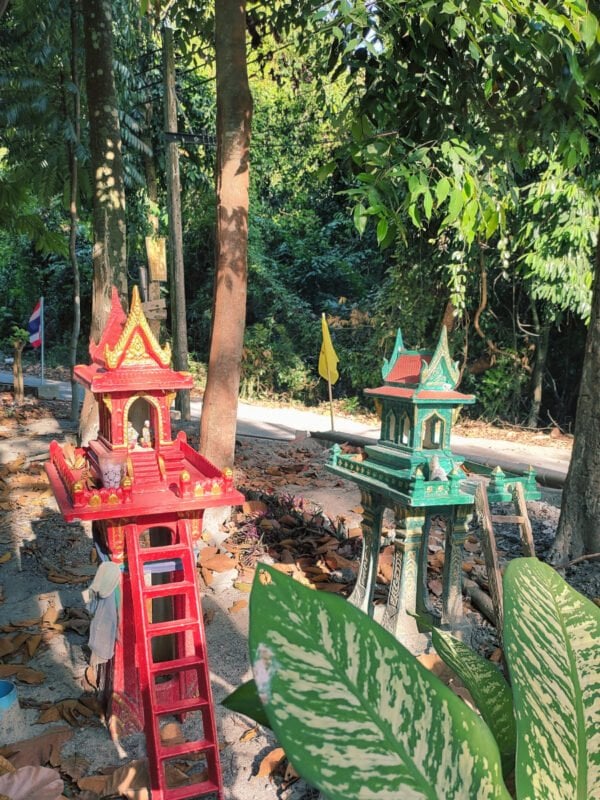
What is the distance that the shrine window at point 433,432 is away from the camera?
388 centimetres

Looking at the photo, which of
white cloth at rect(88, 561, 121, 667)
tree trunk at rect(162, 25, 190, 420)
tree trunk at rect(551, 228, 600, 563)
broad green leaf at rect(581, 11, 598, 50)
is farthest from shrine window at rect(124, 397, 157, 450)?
tree trunk at rect(162, 25, 190, 420)

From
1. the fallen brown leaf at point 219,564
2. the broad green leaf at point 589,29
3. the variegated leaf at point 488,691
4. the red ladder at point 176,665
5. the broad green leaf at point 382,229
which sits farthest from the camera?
the fallen brown leaf at point 219,564

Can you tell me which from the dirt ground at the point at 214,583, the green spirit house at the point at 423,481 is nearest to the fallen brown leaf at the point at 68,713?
the dirt ground at the point at 214,583

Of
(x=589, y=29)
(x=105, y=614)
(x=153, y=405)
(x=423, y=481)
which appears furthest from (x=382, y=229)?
(x=105, y=614)

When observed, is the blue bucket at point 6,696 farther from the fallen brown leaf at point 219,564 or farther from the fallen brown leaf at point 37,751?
the fallen brown leaf at point 219,564

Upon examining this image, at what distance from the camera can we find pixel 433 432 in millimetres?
3922

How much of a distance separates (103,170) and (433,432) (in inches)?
185

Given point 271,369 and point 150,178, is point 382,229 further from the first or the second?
point 150,178

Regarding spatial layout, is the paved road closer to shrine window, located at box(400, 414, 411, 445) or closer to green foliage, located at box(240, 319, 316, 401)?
green foliage, located at box(240, 319, 316, 401)

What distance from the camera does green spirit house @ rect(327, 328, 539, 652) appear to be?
12.0 ft

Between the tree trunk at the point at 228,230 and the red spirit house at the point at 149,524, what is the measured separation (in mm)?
1804

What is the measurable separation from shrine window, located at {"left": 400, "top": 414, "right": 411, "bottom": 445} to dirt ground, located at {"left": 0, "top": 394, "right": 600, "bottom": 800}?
4.57 ft

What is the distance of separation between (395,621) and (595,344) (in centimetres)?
244

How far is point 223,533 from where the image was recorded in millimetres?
5641
